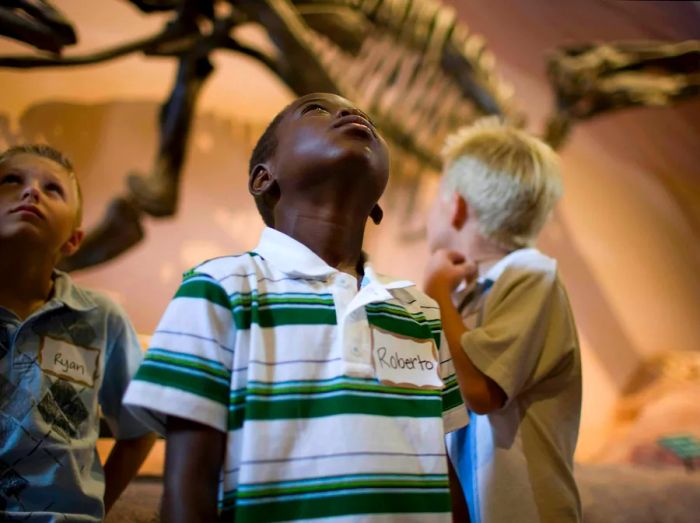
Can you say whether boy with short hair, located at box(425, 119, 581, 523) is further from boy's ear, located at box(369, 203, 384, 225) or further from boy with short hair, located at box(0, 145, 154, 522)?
boy with short hair, located at box(0, 145, 154, 522)

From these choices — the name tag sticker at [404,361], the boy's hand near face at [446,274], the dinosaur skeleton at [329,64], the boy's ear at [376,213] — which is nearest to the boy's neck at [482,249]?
the boy's hand near face at [446,274]

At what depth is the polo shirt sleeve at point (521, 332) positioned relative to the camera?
3.14 ft

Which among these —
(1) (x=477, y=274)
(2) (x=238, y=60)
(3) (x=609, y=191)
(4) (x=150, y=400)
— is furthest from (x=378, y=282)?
(3) (x=609, y=191)

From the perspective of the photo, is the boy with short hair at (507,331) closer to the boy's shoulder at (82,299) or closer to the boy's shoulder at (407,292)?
the boy's shoulder at (407,292)

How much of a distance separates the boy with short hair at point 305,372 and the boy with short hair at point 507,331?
0.77ft

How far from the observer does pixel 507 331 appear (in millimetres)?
986

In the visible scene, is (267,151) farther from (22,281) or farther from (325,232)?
(22,281)

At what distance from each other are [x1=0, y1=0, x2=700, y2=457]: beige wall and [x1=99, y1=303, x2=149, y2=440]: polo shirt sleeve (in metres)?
0.33

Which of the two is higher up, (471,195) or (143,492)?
(471,195)

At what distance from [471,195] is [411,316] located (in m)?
0.50

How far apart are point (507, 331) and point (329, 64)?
136 cm

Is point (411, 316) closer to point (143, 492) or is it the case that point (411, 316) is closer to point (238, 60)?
point (143, 492)

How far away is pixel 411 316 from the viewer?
760 mm

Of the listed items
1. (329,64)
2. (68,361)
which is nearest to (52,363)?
(68,361)
